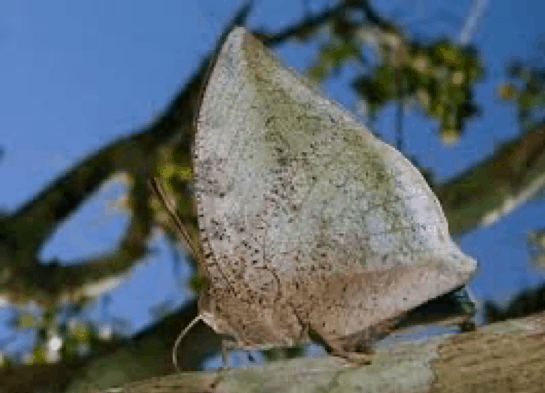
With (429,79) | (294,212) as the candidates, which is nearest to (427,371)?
(294,212)

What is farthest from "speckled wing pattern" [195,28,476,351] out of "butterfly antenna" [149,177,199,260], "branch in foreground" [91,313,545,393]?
"branch in foreground" [91,313,545,393]

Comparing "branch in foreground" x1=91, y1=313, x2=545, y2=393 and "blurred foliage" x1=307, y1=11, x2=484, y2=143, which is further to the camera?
"blurred foliage" x1=307, y1=11, x2=484, y2=143

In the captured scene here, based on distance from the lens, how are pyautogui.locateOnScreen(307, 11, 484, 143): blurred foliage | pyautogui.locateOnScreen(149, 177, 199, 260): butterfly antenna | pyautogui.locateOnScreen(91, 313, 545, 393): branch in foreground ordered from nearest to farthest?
pyautogui.locateOnScreen(91, 313, 545, 393): branch in foreground, pyautogui.locateOnScreen(149, 177, 199, 260): butterfly antenna, pyautogui.locateOnScreen(307, 11, 484, 143): blurred foliage

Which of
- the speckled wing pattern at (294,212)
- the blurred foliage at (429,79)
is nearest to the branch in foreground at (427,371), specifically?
the speckled wing pattern at (294,212)

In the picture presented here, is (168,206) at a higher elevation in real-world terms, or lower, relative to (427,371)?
higher

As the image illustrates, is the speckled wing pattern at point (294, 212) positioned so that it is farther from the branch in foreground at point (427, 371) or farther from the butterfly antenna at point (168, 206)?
the branch in foreground at point (427, 371)

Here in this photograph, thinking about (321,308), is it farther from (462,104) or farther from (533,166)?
(462,104)

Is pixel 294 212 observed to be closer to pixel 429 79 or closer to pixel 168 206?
pixel 168 206

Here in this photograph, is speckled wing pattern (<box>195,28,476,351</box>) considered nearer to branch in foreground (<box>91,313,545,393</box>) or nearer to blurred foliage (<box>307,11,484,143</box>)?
branch in foreground (<box>91,313,545,393</box>)

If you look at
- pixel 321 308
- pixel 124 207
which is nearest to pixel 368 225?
pixel 321 308
